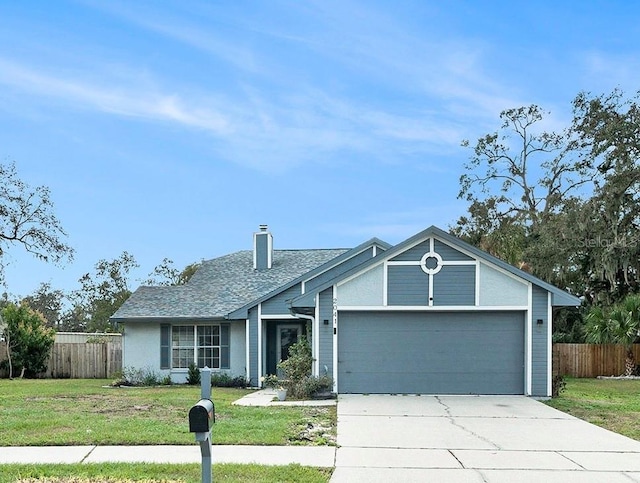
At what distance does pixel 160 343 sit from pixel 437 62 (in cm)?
1286

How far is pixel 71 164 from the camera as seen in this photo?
2202cm

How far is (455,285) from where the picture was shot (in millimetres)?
18344

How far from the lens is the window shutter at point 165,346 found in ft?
78.7

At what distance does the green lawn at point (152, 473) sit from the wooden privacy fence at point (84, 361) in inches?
769

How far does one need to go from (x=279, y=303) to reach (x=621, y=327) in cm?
1318

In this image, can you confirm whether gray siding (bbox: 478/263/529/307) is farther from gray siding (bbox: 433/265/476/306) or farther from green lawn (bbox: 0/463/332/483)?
green lawn (bbox: 0/463/332/483)

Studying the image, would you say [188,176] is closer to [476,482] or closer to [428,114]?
[428,114]

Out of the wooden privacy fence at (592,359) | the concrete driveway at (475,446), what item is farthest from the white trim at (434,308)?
the wooden privacy fence at (592,359)

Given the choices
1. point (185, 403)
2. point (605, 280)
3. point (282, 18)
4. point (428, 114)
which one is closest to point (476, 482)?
point (185, 403)

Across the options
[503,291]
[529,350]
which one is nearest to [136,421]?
[503,291]

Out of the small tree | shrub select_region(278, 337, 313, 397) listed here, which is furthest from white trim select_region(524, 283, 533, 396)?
the small tree

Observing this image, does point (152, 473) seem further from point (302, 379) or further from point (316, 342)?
point (316, 342)

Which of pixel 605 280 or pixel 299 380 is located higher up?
pixel 605 280

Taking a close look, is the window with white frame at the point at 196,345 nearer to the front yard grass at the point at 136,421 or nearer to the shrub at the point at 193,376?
the shrub at the point at 193,376
